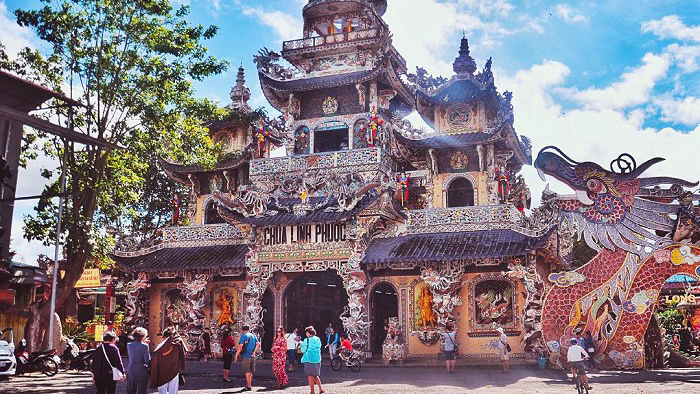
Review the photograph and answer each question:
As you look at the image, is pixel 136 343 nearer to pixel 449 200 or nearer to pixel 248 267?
pixel 248 267

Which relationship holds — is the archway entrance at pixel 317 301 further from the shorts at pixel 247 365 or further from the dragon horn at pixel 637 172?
the dragon horn at pixel 637 172

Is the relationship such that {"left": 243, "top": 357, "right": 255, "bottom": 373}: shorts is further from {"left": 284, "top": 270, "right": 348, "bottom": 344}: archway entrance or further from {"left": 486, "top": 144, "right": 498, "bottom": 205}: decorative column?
{"left": 486, "top": 144, "right": 498, "bottom": 205}: decorative column

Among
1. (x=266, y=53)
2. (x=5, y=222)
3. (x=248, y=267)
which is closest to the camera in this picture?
(x=5, y=222)

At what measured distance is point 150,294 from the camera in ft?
94.1

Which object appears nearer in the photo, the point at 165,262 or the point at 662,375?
the point at 662,375

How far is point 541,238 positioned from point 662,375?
5.21m

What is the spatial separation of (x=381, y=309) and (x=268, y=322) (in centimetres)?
448

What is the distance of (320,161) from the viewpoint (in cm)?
2723

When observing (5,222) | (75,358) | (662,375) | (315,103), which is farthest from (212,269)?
(662,375)

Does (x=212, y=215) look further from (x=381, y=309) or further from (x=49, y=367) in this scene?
(x=49, y=367)

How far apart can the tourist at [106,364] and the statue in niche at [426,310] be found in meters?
14.8

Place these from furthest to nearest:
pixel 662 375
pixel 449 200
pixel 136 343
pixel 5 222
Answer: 1. pixel 449 200
2. pixel 662 375
3. pixel 5 222
4. pixel 136 343

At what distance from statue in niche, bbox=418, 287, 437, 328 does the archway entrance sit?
4399 millimetres

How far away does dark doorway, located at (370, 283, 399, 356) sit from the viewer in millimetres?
26391
